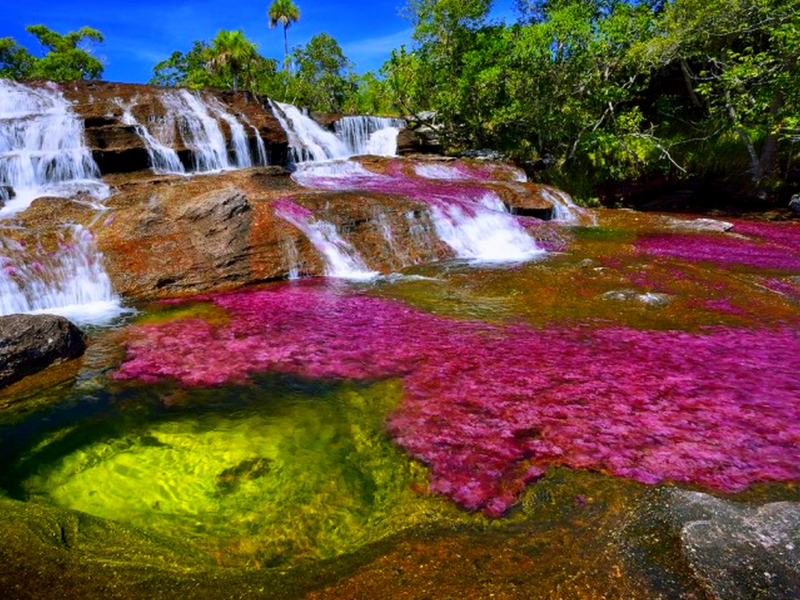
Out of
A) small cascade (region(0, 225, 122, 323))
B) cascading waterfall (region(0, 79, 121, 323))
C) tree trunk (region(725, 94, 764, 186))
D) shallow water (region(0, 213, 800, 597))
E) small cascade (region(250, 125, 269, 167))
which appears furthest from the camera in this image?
small cascade (region(250, 125, 269, 167))

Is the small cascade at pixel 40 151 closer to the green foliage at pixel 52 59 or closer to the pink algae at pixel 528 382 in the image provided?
the pink algae at pixel 528 382

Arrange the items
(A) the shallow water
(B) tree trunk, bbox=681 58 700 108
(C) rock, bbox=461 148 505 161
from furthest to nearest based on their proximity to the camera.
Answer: (C) rock, bbox=461 148 505 161, (B) tree trunk, bbox=681 58 700 108, (A) the shallow water

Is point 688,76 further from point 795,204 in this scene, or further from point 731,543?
point 731,543

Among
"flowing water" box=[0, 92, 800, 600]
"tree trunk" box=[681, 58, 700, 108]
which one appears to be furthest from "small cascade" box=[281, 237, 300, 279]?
"tree trunk" box=[681, 58, 700, 108]

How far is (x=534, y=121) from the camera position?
28.0 metres

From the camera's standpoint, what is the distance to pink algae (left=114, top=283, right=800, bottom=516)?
479 centimetres

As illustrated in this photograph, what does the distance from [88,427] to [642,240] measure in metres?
16.7

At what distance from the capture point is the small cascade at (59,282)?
10.2 m

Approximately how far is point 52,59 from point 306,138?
43.5 metres

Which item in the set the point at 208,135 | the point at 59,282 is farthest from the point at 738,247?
the point at 208,135

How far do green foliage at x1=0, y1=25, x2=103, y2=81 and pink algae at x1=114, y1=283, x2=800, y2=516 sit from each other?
57988mm

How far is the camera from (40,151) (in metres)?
19.0

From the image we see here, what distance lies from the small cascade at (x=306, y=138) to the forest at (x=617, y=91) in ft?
22.4

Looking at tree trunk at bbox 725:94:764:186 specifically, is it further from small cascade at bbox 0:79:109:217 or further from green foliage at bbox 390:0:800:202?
small cascade at bbox 0:79:109:217
